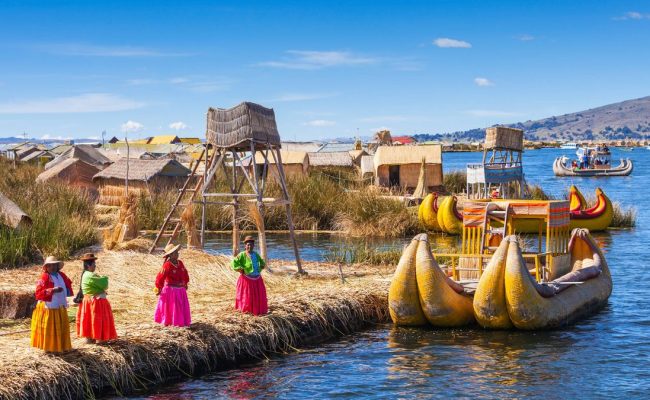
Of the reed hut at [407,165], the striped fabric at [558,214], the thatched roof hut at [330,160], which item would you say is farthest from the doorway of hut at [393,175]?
the striped fabric at [558,214]

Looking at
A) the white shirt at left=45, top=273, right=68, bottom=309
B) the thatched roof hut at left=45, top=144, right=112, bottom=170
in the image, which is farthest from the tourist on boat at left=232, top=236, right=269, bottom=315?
the thatched roof hut at left=45, top=144, right=112, bottom=170

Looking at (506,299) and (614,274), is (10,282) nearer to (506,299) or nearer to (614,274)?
(506,299)

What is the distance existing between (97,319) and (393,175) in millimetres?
31400

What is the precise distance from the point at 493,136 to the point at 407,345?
18.6 m

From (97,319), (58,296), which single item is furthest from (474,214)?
(58,296)

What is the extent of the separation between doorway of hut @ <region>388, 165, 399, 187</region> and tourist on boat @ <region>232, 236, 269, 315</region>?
28610 mm

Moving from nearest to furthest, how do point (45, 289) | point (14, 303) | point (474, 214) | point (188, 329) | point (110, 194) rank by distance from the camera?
point (45, 289) < point (188, 329) < point (14, 303) < point (474, 214) < point (110, 194)

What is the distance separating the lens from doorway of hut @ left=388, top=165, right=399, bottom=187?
40844 mm

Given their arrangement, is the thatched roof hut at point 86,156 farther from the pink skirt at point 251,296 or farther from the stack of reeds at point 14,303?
the pink skirt at point 251,296

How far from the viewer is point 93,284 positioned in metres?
10.1

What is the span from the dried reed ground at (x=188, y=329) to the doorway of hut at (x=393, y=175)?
2317 centimetres

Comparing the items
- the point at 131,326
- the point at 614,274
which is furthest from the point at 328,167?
the point at 131,326

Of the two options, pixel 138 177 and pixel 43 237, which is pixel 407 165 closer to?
pixel 138 177

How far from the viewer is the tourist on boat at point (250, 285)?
12.3 m
